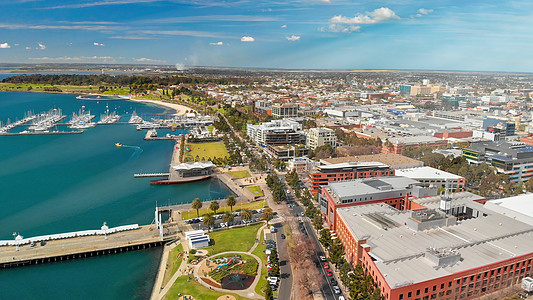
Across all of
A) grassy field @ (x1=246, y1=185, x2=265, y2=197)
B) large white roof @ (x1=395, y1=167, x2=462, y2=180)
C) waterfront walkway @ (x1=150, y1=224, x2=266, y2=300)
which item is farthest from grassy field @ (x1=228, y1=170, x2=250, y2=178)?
waterfront walkway @ (x1=150, y1=224, x2=266, y2=300)

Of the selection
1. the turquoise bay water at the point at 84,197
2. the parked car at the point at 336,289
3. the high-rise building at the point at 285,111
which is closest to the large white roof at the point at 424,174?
the turquoise bay water at the point at 84,197

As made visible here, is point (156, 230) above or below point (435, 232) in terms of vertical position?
below

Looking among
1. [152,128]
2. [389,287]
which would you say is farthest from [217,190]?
[152,128]

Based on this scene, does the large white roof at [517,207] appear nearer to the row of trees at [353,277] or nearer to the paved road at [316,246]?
the row of trees at [353,277]

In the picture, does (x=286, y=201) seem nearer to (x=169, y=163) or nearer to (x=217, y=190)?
(x=217, y=190)

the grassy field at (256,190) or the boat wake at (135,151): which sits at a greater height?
the boat wake at (135,151)

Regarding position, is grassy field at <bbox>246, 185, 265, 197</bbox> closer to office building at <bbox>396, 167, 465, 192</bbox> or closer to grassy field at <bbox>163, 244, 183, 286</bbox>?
grassy field at <bbox>163, 244, 183, 286</bbox>
